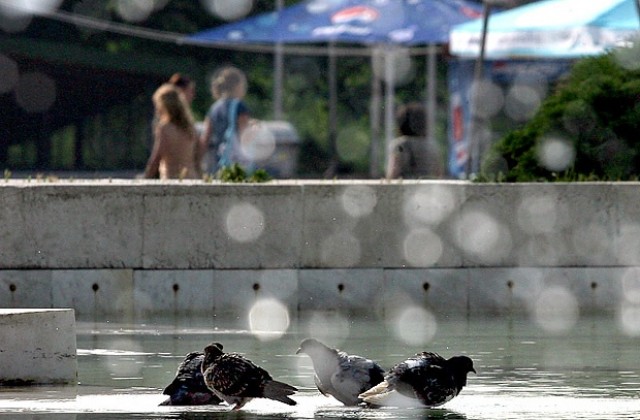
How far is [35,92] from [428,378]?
3036 cm

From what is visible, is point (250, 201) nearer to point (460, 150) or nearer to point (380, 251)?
point (380, 251)

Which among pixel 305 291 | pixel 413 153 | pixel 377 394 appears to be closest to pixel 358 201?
pixel 305 291

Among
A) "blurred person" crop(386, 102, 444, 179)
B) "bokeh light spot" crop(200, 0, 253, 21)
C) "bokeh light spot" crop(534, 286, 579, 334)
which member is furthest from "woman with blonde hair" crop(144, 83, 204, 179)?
"bokeh light spot" crop(200, 0, 253, 21)

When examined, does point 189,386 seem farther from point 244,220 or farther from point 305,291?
point 244,220

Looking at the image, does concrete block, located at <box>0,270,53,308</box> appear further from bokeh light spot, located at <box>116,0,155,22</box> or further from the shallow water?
bokeh light spot, located at <box>116,0,155,22</box>

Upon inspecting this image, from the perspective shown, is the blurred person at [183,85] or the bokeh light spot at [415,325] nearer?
the bokeh light spot at [415,325]

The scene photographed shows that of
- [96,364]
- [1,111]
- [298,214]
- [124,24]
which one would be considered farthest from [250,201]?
[124,24]

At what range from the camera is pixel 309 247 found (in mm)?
16797

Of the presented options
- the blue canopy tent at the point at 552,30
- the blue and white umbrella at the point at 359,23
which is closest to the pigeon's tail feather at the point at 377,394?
the blue canopy tent at the point at 552,30

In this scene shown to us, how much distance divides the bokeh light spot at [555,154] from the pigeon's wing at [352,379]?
7924mm

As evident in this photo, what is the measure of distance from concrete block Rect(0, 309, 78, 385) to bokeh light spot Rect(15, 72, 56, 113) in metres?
28.1

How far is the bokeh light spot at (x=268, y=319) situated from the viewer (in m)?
14.9

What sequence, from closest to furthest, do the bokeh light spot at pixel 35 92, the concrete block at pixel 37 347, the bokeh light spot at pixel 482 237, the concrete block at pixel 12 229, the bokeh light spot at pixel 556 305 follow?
1. the concrete block at pixel 37 347
2. the bokeh light spot at pixel 556 305
3. the concrete block at pixel 12 229
4. the bokeh light spot at pixel 482 237
5. the bokeh light spot at pixel 35 92

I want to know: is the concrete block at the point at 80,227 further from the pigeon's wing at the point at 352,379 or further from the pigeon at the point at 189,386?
the pigeon's wing at the point at 352,379
